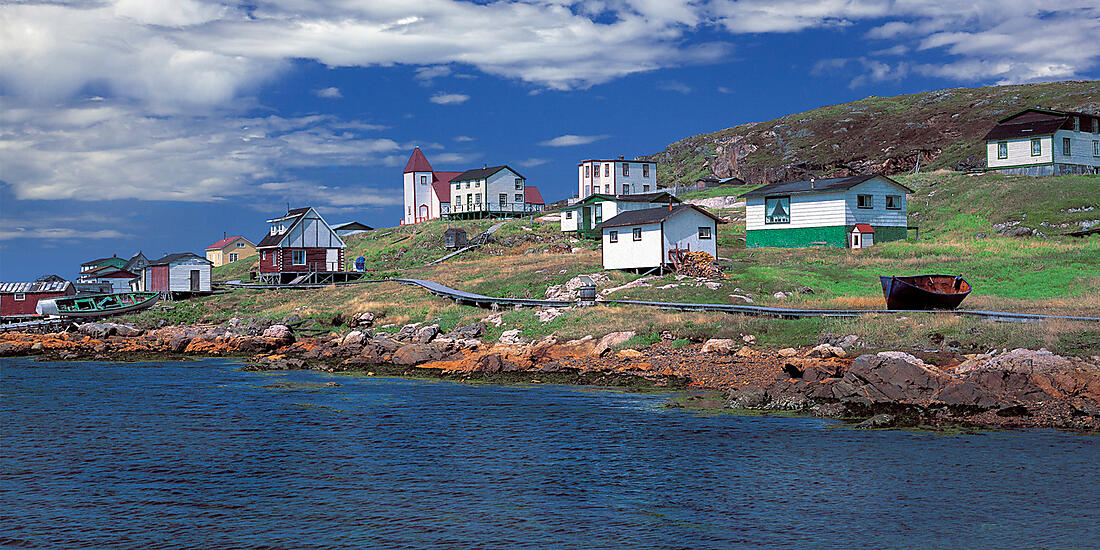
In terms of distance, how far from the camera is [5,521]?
16.3 meters

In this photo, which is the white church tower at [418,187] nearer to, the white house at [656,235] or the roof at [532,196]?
the roof at [532,196]

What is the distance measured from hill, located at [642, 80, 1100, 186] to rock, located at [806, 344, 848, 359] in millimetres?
97149

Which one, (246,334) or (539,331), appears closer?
(539,331)

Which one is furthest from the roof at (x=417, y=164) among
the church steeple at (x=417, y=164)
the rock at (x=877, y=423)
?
the rock at (x=877, y=423)

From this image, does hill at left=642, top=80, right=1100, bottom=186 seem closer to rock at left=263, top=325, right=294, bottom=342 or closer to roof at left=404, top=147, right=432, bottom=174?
roof at left=404, top=147, right=432, bottom=174

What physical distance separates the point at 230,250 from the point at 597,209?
67.2 m

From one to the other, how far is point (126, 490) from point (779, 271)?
41.1 meters

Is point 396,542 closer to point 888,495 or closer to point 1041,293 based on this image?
point 888,495

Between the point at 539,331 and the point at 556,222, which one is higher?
the point at 556,222

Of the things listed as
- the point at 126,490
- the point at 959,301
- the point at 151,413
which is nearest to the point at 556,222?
the point at 959,301

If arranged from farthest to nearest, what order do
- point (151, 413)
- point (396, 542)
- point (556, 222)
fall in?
point (556, 222) → point (151, 413) → point (396, 542)

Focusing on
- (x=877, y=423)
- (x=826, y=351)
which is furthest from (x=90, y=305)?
(x=877, y=423)

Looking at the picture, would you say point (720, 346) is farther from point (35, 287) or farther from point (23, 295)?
point (35, 287)

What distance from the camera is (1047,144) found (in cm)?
8738
